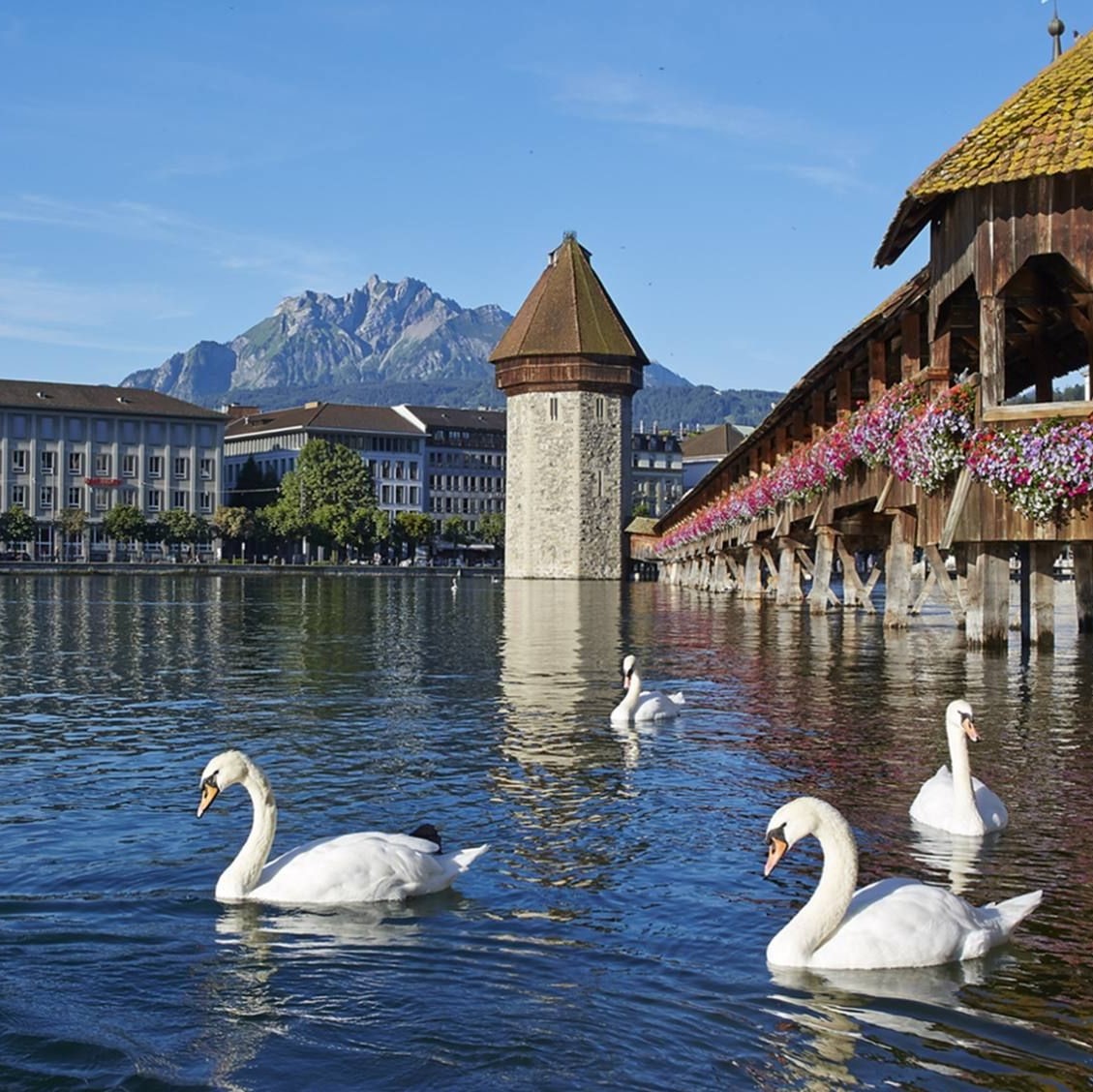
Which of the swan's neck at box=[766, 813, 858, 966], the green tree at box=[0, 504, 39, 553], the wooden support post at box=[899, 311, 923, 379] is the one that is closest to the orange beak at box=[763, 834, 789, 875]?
the swan's neck at box=[766, 813, 858, 966]

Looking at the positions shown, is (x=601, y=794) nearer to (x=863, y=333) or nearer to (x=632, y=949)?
(x=632, y=949)

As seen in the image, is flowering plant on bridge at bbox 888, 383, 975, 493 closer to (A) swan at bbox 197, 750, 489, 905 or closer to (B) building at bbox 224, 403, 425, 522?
(A) swan at bbox 197, 750, 489, 905

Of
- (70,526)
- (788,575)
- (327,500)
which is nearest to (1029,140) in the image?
(788,575)

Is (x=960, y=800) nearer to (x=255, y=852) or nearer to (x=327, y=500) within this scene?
(x=255, y=852)

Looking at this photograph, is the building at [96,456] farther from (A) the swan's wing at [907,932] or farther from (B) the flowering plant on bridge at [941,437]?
(A) the swan's wing at [907,932]

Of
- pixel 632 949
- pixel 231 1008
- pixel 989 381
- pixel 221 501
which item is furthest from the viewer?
pixel 221 501

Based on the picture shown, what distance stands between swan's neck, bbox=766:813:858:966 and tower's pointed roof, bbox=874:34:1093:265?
1275 centimetres

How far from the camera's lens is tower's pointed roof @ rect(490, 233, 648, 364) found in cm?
9531

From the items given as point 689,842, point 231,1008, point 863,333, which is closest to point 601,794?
point 689,842

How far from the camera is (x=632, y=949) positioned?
7.31 m

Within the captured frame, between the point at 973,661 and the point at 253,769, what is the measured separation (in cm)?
1512

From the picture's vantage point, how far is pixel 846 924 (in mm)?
6898

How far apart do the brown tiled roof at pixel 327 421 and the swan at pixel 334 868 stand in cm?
14243

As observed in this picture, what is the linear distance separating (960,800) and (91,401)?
426 ft
